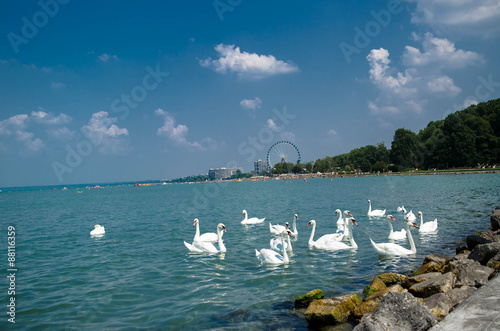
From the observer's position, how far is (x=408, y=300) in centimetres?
582

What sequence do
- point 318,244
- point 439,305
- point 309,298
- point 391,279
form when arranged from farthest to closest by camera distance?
1. point 318,244
2. point 391,279
3. point 309,298
4. point 439,305

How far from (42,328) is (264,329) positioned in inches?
215

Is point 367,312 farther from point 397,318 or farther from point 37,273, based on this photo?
point 37,273

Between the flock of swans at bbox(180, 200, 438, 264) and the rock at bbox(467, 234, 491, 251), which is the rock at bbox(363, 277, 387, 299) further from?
the rock at bbox(467, 234, 491, 251)

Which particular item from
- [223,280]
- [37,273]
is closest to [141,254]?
[37,273]

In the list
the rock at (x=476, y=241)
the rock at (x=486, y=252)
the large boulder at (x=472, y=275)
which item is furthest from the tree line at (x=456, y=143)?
the large boulder at (x=472, y=275)

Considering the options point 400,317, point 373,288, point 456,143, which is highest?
point 456,143

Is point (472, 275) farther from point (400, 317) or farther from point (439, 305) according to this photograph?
point (400, 317)

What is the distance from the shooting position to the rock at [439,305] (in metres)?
6.24

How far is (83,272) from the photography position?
13391 mm

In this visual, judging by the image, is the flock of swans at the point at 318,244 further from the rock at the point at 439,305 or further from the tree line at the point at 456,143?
the tree line at the point at 456,143

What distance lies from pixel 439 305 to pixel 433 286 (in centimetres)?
142

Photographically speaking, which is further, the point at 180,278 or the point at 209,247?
the point at 209,247

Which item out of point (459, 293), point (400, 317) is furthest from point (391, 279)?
point (400, 317)
